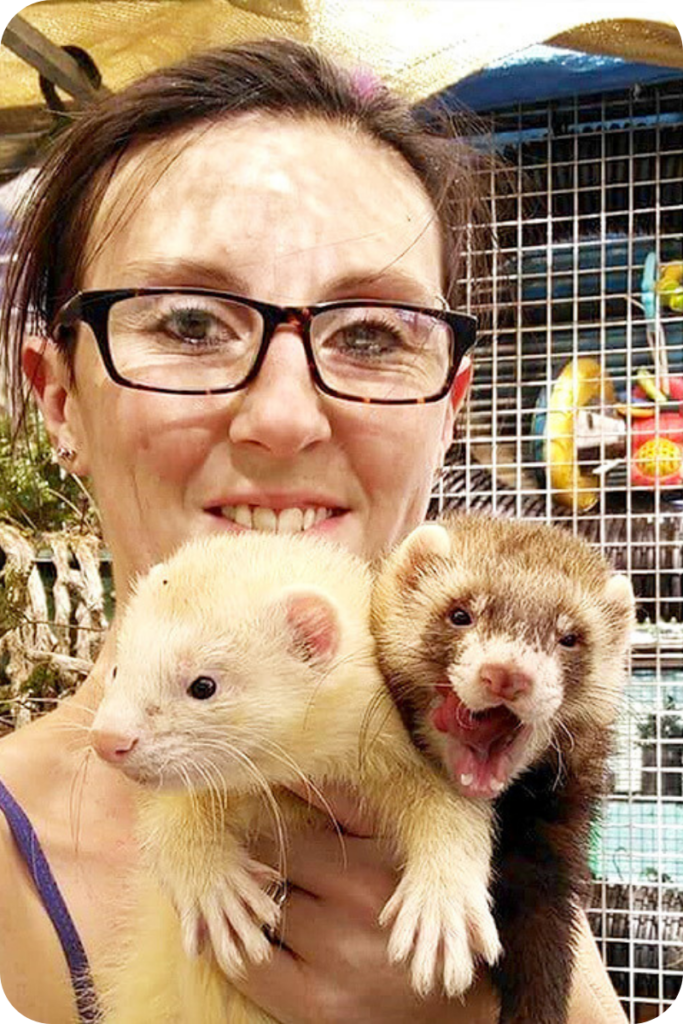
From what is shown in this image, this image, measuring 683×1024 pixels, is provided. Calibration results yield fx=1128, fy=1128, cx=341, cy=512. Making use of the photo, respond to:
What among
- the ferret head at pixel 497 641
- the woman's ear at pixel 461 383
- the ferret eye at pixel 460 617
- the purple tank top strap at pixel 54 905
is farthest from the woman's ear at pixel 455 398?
the purple tank top strap at pixel 54 905

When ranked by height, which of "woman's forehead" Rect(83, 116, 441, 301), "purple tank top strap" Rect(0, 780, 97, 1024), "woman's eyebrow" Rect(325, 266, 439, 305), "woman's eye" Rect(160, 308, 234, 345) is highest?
"woman's forehead" Rect(83, 116, 441, 301)

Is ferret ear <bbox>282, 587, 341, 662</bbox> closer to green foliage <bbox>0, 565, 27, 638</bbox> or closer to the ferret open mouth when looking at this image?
the ferret open mouth

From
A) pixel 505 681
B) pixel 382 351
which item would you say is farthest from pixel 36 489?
pixel 505 681

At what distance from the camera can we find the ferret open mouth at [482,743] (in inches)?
26.5

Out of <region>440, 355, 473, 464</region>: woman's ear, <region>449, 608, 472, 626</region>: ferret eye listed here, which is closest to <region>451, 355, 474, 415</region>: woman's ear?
<region>440, 355, 473, 464</region>: woman's ear

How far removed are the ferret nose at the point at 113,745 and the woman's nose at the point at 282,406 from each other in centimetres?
24

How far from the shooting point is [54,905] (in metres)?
0.93

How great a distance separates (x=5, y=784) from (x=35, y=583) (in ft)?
0.66

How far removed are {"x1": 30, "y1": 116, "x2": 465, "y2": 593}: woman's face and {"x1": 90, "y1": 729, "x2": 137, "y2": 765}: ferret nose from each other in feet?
0.69

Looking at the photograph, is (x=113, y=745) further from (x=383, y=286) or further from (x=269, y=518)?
(x=383, y=286)

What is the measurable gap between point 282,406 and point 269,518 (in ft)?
0.29

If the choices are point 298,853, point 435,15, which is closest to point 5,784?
point 298,853

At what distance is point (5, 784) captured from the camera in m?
0.99

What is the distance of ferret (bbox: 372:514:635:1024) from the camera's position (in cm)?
72
